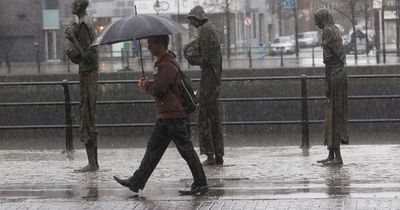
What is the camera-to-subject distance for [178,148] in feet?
33.3

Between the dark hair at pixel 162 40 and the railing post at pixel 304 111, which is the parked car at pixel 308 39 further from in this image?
the dark hair at pixel 162 40

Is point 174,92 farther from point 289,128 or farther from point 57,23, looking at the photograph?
point 57,23

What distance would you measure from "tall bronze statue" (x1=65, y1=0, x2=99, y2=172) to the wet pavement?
1.66ft

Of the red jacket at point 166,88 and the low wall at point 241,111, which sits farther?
the low wall at point 241,111

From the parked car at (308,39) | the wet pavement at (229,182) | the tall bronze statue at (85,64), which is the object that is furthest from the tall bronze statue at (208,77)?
the parked car at (308,39)

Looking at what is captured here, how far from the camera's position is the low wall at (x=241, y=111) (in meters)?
34.6

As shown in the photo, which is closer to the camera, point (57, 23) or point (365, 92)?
point (365, 92)

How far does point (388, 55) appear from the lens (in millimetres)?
46188

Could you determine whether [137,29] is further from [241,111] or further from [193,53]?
[241,111]

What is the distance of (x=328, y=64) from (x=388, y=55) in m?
35.0

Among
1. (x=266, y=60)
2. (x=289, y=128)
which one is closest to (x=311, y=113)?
(x=289, y=128)

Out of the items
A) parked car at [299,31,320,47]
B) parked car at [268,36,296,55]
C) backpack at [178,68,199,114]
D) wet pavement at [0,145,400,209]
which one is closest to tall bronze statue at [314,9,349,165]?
wet pavement at [0,145,400,209]

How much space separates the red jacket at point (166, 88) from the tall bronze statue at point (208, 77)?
2.05m

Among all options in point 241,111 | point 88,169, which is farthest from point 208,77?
point 241,111
